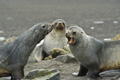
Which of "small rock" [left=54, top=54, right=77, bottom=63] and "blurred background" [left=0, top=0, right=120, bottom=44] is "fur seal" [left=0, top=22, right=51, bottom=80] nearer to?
"small rock" [left=54, top=54, right=77, bottom=63]

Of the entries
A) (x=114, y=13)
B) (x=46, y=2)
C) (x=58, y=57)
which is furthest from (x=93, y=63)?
(x=46, y=2)

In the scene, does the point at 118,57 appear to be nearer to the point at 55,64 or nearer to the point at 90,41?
the point at 90,41

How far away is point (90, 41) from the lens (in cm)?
715

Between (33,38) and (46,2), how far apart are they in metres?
19.0

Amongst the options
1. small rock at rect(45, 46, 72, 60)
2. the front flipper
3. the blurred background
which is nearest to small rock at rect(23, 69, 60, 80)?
the front flipper

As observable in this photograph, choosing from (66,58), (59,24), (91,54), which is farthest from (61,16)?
(91,54)

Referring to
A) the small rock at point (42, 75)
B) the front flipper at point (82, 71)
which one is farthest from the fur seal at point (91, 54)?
the small rock at point (42, 75)

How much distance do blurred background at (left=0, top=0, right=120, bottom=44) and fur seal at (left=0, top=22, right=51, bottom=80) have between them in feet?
19.4

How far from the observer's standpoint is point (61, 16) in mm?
19203

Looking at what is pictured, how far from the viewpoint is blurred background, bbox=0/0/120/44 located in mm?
15102

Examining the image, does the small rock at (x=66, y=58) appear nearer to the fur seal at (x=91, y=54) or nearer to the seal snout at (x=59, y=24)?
the seal snout at (x=59, y=24)

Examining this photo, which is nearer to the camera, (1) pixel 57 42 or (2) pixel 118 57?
(2) pixel 118 57

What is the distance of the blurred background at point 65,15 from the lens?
49.5 ft

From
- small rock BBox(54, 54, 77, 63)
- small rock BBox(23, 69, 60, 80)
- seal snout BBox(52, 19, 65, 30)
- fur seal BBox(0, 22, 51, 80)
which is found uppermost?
seal snout BBox(52, 19, 65, 30)
